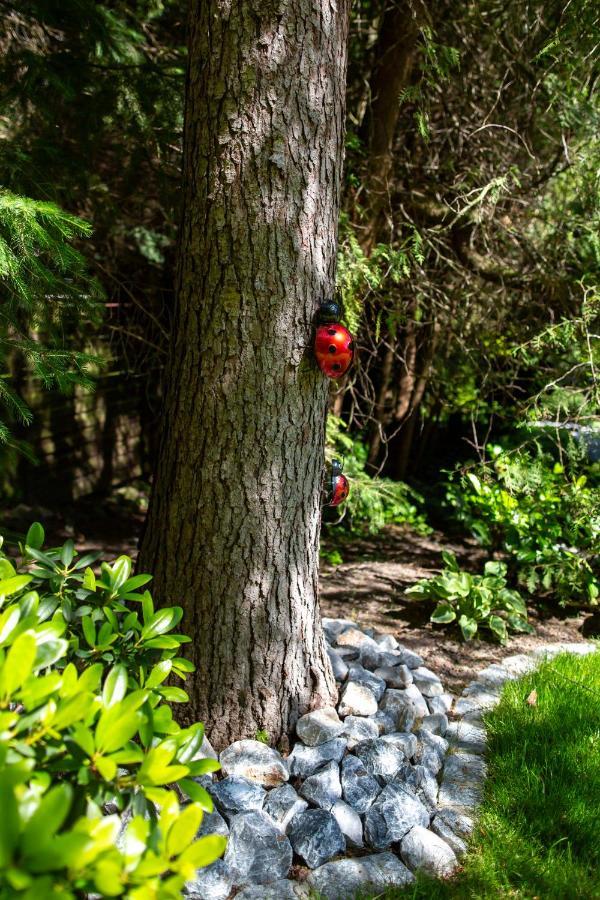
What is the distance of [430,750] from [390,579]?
7.06 ft

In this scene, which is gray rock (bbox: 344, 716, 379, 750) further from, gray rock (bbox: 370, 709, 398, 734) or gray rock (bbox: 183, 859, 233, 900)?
gray rock (bbox: 183, 859, 233, 900)

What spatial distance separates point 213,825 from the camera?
2.29 metres

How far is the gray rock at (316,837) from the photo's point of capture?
7.41 ft

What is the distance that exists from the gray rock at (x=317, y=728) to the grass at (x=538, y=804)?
575 mm

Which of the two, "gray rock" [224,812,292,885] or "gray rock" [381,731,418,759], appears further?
"gray rock" [381,731,418,759]

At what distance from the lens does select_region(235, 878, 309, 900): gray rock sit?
2104 millimetres

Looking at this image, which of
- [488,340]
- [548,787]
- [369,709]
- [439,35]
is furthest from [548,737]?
[439,35]

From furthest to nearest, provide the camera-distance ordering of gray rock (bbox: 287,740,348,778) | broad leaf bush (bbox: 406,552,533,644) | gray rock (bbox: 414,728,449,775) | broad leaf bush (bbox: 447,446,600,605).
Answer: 1. broad leaf bush (bbox: 447,446,600,605)
2. broad leaf bush (bbox: 406,552,533,644)
3. gray rock (bbox: 414,728,449,775)
4. gray rock (bbox: 287,740,348,778)

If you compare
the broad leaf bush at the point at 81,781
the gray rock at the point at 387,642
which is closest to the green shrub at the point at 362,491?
the gray rock at the point at 387,642

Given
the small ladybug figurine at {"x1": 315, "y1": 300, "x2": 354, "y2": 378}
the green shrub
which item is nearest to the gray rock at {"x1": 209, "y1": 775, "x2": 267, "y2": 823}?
the small ladybug figurine at {"x1": 315, "y1": 300, "x2": 354, "y2": 378}

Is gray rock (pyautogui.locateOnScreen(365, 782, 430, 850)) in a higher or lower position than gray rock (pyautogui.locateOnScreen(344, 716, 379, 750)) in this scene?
lower

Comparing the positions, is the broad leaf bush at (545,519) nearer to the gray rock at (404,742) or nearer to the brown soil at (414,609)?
the brown soil at (414,609)

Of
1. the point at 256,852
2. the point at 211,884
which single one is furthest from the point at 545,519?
the point at 211,884

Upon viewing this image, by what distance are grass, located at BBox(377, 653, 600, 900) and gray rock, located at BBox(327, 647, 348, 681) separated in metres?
0.63
